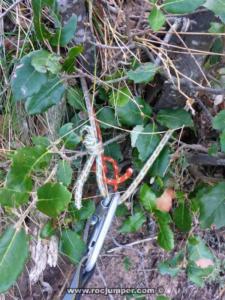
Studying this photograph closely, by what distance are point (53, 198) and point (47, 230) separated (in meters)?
0.15

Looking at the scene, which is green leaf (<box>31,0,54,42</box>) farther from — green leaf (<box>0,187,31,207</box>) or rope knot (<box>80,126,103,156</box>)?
green leaf (<box>0,187,31,207</box>)

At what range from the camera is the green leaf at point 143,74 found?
2.92 feet

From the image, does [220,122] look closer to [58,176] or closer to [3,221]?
[58,176]

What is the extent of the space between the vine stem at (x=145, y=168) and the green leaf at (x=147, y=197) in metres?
0.02

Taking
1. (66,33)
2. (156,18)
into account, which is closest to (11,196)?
(66,33)

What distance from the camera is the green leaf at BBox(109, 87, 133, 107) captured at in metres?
0.97

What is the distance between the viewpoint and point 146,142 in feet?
3.26

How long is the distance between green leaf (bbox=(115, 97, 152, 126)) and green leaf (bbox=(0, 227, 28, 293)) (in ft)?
1.08

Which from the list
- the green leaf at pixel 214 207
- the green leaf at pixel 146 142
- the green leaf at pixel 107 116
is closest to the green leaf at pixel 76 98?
the green leaf at pixel 107 116

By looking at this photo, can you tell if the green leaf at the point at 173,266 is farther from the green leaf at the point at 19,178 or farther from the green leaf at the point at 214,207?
the green leaf at the point at 19,178

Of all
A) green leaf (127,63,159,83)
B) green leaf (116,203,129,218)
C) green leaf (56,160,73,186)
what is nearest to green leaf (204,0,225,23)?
green leaf (127,63,159,83)

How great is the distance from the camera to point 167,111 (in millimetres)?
1020

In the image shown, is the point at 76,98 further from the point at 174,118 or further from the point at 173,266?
the point at 173,266

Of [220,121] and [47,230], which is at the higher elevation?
[220,121]
